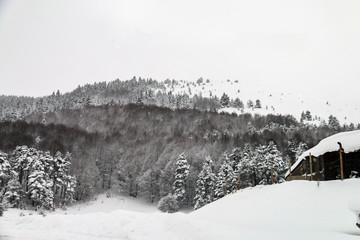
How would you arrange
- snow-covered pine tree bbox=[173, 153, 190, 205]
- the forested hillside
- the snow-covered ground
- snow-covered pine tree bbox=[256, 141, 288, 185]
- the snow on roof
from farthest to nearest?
snow-covered pine tree bbox=[173, 153, 190, 205] → the forested hillside → snow-covered pine tree bbox=[256, 141, 288, 185] → the snow on roof → the snow-covered ground

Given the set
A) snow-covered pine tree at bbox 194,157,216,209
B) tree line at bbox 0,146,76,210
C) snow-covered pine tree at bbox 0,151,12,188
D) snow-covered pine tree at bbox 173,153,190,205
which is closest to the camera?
tree line at bbox 0,146,76,210

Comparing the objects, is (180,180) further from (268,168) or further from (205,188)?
(268,168)

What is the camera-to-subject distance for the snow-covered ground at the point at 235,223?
10.0m

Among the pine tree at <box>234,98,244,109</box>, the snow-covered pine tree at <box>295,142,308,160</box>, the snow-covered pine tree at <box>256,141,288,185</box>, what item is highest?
the pine tree at <box>234,98,244,109</box>

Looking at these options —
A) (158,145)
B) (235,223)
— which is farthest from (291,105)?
(235,223)

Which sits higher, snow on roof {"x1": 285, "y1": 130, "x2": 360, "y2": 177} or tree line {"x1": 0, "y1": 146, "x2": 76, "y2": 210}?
snow on roof {"x1": 285, "y1": 130, "x2": 360, "y2": 177}

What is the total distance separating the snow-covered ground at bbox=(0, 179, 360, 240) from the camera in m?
10.0

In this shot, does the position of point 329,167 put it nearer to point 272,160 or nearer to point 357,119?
point 272,160

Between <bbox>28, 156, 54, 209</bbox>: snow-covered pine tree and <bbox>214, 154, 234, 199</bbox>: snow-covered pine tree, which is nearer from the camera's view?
<bbox>28, 156, 54, 209</bbox>: snow-covered pine tree

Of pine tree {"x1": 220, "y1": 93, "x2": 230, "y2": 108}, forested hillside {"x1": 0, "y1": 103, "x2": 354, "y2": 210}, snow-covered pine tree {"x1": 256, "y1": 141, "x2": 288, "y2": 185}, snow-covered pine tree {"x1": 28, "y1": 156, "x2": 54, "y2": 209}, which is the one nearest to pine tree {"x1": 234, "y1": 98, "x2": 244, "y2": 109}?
pine tree {"x1": 220, "y1": 93, "x2": 230, "y2": 108}

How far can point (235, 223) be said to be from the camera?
43.5 ft

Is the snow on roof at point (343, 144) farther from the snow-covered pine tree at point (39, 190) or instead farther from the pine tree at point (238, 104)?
the pine tree at point (238, 104)

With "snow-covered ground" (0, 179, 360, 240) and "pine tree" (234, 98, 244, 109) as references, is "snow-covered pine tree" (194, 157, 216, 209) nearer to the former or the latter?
"snow-covered ground" (0, 179, 360, 240)

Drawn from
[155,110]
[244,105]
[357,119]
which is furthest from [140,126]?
[357,119]
